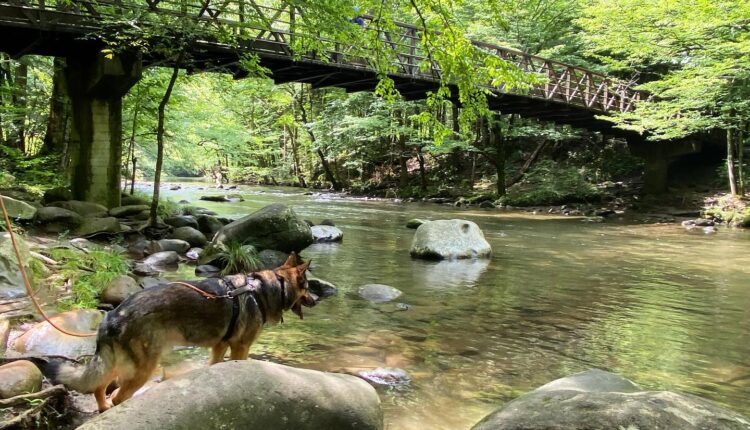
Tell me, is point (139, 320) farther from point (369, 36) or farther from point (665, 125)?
point (665, 125)

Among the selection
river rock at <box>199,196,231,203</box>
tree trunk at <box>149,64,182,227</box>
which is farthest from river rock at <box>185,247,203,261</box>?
river rock at <box>199,196,231,203</box>

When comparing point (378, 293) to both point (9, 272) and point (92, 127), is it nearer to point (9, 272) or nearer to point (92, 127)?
point (9, 272)

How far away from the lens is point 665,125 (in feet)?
58.5

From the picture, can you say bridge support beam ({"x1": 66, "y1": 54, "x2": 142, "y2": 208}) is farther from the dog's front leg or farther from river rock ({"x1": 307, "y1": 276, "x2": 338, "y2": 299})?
the dog's front leg

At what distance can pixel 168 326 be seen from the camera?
9.84ft

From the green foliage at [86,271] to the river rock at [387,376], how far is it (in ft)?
9.31

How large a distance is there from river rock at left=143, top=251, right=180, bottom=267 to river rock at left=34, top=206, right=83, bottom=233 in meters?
1.85

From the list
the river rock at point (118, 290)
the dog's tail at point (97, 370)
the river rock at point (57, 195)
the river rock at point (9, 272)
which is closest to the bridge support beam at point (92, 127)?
the river rock at point (57, 195)

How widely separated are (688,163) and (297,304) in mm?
24679

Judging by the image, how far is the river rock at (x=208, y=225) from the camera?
1183cm

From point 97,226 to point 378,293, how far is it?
553cm

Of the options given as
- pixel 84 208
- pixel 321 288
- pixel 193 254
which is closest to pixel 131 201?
pixel 84 208

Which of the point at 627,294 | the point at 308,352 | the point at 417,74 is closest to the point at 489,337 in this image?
the point at 308,352

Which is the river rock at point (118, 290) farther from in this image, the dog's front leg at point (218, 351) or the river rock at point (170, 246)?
the river rock at point (170, 246)
